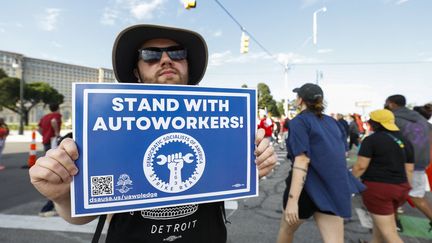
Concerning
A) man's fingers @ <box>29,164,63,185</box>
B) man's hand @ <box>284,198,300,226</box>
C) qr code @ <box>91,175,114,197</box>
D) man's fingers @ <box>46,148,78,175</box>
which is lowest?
man's hand @ <box>284,198,300,226</box>

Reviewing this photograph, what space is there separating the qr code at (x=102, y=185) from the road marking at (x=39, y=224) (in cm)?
315

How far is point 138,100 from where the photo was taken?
3.87 ft

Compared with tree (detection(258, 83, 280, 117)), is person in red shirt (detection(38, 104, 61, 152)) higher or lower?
lower

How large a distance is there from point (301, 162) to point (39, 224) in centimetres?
392

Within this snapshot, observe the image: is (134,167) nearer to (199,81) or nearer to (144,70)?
(144,70)

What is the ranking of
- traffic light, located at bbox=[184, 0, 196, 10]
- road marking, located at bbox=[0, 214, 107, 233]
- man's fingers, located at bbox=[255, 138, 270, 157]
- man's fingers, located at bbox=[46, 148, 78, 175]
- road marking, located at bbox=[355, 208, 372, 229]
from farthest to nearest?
1. traffic light, located at bbox=[184, 0, 196, 10]
2. road marking, located at bbox=[355, 208, 372, 229]
3. road marking, located at bbox=[0, 214, 107, 233]
4. man's fingers, located at bbox=[255, 138, 270, 157]
5. man's fingers, located at bbox=[46, 148, 78, 175]

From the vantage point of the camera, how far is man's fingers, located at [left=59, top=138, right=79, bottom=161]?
106cm

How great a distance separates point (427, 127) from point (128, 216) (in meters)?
4.44

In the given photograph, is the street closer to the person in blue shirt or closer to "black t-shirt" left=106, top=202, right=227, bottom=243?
the person in blue shirt

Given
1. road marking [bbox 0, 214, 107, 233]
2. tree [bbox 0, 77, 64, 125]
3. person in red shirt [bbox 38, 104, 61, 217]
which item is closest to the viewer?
road marking [bbox 0, 214, 107, 233]

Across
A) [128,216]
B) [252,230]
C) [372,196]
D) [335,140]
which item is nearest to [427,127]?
[372,196]

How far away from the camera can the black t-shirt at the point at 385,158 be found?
2898 millimetres

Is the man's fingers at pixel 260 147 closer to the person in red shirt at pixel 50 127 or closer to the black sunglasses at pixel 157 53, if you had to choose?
the black sunglasses at pixel 157 53

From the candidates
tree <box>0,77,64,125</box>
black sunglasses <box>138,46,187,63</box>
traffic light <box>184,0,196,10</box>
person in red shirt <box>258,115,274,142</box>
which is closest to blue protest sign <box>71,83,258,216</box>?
black sunglasses <box>138,46,187,63</box>
